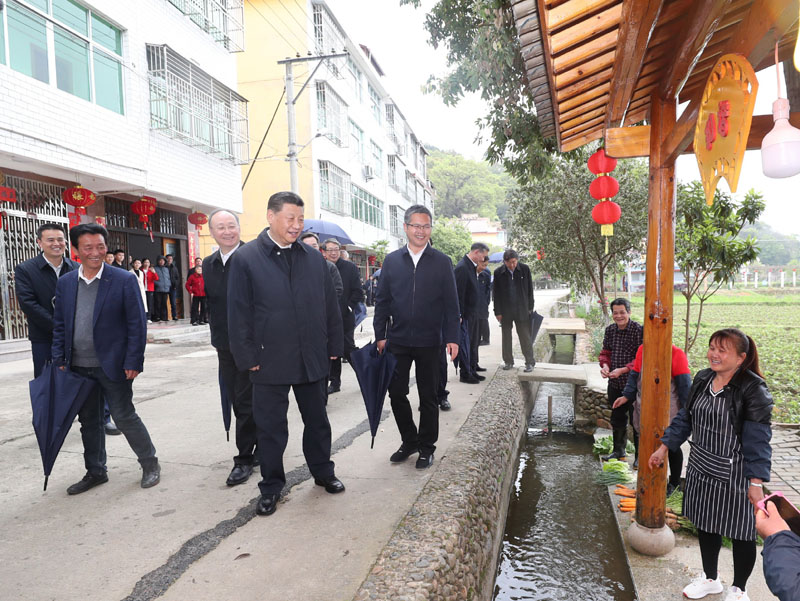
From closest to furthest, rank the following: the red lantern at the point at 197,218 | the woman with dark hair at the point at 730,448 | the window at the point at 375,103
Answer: the woman with dark hair at the point at 730,448
the red lantern at the point at 197,218
the window at the point at 375,103

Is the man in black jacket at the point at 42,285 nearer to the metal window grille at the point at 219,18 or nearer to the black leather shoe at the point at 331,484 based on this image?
the black leather shoe at the point at 331,484

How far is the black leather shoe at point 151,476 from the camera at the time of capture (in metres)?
3.75

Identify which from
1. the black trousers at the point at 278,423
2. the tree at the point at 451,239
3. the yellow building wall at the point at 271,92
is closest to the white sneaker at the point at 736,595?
the black trousers at the point at 278,423

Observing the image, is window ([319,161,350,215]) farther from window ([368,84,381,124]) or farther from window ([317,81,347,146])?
window ([368,84,381,124])

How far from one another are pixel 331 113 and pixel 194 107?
8.94 metres

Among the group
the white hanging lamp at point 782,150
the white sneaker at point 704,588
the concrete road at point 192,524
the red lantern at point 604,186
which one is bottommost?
the white sneaker at point 704,588

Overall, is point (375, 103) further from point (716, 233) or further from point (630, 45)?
point (630, 45)

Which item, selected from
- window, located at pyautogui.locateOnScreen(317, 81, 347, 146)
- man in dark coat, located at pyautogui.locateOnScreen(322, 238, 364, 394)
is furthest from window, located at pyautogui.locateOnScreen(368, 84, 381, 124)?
man in dark coat, located at pyautogui.locateOnScreen(322, 238, 364, 394)

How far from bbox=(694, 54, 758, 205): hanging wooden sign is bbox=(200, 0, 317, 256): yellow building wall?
18.1 metres

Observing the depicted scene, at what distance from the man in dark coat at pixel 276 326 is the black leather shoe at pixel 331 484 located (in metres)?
0.33

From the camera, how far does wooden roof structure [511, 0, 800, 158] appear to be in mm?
2463

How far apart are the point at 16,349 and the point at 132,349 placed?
306 inches

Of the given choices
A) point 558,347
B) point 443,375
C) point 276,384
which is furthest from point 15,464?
point 558,347

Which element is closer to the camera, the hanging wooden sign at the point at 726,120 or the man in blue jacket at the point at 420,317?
the hanging wooden sign at the point at 726,120
